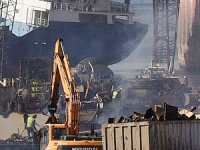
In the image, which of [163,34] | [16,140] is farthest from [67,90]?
[163,34]

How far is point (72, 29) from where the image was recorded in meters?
62.9

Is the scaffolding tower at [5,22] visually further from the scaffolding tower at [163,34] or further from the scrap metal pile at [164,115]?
the scrap metal pile at [164,115]

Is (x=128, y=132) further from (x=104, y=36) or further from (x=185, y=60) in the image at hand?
(x=185, y=60)

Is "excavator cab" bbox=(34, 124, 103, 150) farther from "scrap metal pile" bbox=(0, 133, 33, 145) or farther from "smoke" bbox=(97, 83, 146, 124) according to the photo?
"smoke" bbox=(97, 83, 146, 124)

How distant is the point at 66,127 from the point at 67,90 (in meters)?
1.40

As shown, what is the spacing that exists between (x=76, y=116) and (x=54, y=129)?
885mm

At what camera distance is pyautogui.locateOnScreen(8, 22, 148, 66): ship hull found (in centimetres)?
6112

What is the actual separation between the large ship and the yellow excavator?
125 feet

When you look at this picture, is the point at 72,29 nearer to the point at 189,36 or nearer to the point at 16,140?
the point at 189,36

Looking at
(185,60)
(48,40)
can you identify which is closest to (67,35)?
(48,40)

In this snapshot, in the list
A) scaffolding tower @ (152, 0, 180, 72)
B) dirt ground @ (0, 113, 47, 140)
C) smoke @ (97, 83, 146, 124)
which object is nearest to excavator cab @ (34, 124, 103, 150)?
dirt ground @ (0, 113, 47, 140)

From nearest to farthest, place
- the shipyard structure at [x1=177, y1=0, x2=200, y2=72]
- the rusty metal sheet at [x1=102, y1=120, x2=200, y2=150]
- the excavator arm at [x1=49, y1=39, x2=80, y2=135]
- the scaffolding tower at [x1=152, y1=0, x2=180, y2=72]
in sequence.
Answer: the rusty metal sheet at [x1=102, y1=120, x2=200, y2=150] → the excavator arm at [x1=49, y1=39, x2=80, y2=135] → the scaffolding tower at [x1=152, y1=0, x2=180, y2=72] → the shipyard structure at [x1=177, y1=0, x2=200, y2=72]

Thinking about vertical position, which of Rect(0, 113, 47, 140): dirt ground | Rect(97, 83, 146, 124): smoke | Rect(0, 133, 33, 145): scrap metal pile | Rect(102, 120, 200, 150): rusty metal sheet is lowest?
Rect(0, 133, 33, 145): scrap metal pile

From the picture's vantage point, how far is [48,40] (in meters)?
62.2
